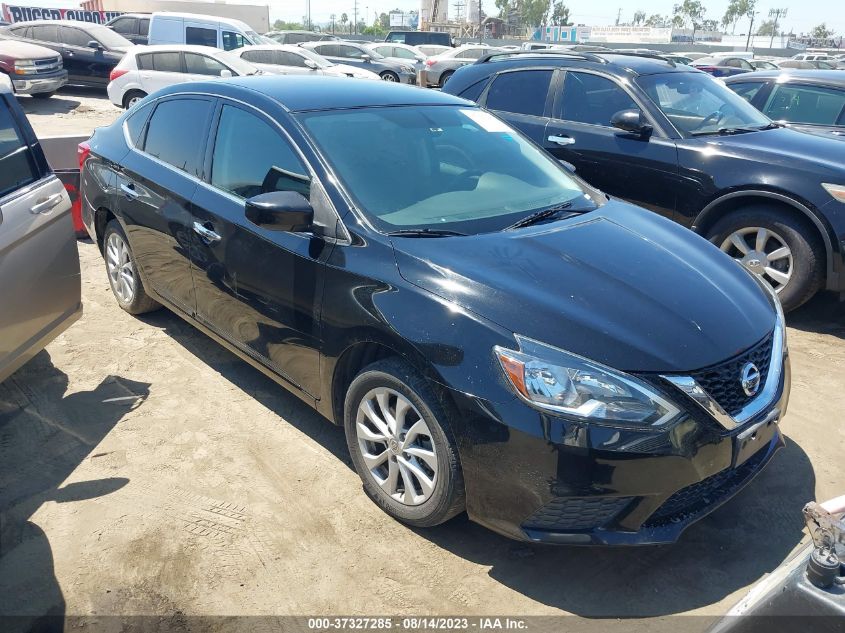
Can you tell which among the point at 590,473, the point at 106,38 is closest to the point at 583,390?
the point at 590,473

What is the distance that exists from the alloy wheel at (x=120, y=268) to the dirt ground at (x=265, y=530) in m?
0.95

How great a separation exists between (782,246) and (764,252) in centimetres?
13

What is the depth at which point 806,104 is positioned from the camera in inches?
298

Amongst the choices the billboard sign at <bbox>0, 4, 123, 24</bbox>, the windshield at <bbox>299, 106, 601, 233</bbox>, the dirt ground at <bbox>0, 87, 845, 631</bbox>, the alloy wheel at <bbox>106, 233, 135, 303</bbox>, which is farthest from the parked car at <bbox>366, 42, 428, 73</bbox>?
the dirt ground at <bbox>0, 87, 845, 631</bbox>

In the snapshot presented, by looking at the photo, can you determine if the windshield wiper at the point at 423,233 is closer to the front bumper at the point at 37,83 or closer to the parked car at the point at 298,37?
the front bumper at the point at 37,83

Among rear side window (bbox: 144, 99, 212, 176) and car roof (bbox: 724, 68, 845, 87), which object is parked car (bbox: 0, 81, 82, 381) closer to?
rear side window (bbox: 144, 99, 212, 176)

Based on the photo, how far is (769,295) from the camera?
329cm

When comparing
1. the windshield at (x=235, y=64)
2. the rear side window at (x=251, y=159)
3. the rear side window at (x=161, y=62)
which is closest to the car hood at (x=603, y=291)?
the rear side window at (x=251, y=159)

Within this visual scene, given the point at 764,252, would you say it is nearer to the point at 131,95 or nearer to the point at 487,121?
the point at 487,121

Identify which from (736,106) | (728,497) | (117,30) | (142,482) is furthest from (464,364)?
(117,30)

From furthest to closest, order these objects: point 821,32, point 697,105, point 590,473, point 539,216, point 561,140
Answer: point 821,32 → point 561,140 → point 697,105 → point 539,216 → point 590,473

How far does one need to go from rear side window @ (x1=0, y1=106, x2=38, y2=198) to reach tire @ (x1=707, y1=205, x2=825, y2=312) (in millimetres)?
4682

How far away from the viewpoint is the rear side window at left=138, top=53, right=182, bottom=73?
45.8 feet

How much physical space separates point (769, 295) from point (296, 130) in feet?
7.77
